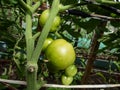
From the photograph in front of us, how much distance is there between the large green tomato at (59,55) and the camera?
0.66 meters

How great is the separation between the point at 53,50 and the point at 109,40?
30 cm

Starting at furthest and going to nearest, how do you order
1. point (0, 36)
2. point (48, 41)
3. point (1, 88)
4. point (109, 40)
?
point (0, 36) < point (1, 88) < point (109, 40) < point (48, 41)

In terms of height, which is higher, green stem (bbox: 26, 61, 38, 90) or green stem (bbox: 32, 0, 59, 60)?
green stem (bbox: 32, 0, 59, 60)

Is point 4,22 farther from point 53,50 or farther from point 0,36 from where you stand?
point 53,50

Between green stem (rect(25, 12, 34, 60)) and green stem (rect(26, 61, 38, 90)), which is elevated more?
green stem (rect(25, 12, 34, 60))

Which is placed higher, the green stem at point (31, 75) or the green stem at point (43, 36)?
the green stem at point (43, 36)

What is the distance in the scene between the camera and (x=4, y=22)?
→ 3.79 ft

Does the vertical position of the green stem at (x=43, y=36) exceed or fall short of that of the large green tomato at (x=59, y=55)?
it exceeds it

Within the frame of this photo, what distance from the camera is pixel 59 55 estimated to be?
26.1 inches

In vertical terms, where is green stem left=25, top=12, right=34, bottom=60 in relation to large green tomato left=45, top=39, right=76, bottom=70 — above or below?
above

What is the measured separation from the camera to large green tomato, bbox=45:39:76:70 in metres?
0.66

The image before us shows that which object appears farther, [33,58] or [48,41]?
[48,41]

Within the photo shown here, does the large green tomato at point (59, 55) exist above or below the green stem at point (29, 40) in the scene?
below

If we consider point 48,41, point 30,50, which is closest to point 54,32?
point 48,41
